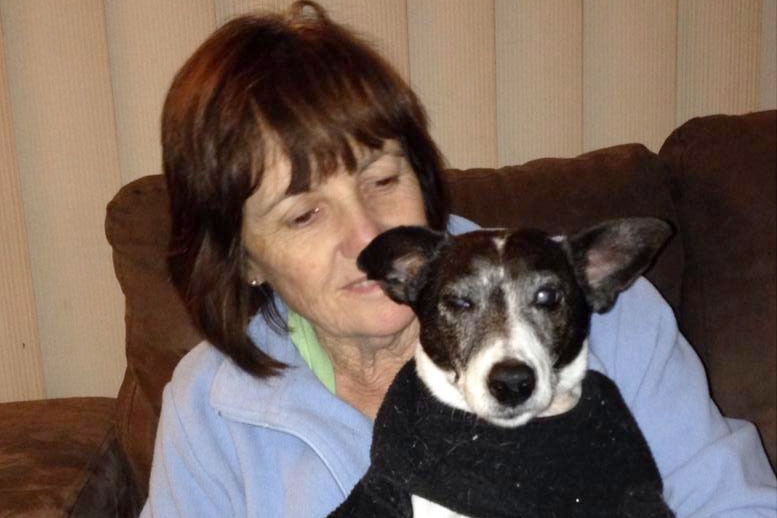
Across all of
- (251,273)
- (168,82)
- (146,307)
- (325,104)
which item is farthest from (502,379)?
(168,82)

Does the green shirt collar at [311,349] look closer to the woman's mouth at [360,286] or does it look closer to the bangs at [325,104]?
the woman's mouth at [360,286]

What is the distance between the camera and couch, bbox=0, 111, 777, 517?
1.82 meters

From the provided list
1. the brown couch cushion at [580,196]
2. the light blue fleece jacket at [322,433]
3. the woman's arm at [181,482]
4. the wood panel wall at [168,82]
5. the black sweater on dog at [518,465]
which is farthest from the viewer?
the wood panel wall at [168,82]

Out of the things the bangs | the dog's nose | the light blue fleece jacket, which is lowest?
the light blue fleece jacket

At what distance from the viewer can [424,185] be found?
Result: 6.07 ft

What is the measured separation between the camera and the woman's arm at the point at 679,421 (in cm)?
151

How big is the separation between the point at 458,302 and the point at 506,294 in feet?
0.28

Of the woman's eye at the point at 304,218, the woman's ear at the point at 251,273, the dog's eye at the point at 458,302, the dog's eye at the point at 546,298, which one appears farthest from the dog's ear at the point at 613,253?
the woman's ear at the point at 251,273

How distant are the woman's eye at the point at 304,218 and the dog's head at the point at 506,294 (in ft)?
0.50

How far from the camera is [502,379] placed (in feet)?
4.74

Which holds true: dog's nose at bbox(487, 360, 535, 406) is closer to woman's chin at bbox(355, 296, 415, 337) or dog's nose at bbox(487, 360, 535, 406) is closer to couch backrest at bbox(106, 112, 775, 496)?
woman's chin at bbox(355, 296, 415, 337)

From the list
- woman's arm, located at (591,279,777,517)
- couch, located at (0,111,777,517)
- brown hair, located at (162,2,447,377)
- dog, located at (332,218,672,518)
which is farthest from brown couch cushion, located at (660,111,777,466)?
brown hair, located at (162,2,447,377)

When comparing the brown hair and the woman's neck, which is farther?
the woman's neck

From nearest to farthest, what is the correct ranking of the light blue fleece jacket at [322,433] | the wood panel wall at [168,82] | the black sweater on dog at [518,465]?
the black sweater on dog at [518,465]
the light blue fleece jacket at [322,433]
the wood panel wall at [168,82]
